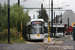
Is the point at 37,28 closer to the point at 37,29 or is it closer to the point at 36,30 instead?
the point at 37,29

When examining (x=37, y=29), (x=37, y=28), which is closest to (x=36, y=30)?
(x=37, y=29)

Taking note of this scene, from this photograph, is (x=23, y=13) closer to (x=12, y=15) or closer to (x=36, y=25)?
(x=12, y=15)

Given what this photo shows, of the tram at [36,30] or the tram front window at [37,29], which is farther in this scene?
the tram front window at [37,29]

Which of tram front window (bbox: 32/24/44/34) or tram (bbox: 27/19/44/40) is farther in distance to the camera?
tram front window (bbox: 32/24/44/34)

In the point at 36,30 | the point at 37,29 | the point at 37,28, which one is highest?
the point at 37,28

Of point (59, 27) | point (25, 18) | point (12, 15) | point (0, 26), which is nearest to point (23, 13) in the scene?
point (25, 18)

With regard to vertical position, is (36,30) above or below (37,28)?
below

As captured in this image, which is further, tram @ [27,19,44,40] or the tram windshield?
the tram windshield

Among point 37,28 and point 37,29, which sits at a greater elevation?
point 37,28

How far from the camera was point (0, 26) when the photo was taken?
2448 cm

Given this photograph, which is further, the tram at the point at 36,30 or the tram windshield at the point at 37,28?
the tram windshield at the point at 37,28

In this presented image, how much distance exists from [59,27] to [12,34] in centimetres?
2048

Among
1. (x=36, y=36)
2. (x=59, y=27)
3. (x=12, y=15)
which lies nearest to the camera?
(x=36, y=36)

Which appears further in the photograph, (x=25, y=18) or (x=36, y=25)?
(x=25, y=18)
